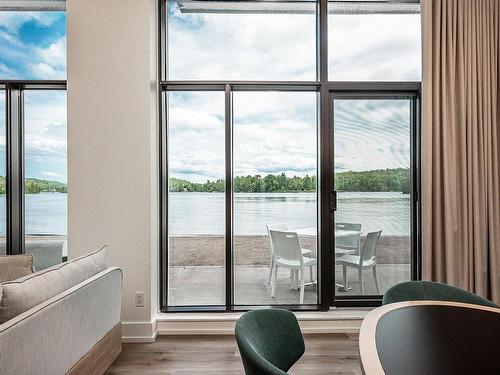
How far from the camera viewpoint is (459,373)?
36.1 inches

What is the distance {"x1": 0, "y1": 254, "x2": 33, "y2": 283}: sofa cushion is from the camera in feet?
6.95

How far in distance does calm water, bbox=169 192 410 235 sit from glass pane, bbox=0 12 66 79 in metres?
1.60

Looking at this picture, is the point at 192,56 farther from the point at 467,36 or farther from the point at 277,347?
the point at 277,347

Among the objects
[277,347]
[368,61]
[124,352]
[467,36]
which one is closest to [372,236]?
[368,61]

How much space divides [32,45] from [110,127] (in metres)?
1.17

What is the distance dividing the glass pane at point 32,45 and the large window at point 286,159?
976 millimetres

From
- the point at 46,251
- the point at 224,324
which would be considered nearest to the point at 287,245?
the point at 224,324

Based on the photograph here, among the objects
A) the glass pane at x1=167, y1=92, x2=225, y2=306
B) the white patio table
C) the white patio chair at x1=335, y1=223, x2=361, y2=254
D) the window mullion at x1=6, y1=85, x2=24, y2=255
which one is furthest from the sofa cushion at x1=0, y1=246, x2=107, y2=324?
the white patio chair at x1=335, y1=223, x2=361, y2=254

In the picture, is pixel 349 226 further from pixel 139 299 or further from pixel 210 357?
pixel 139 299

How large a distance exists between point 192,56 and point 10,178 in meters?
1.95

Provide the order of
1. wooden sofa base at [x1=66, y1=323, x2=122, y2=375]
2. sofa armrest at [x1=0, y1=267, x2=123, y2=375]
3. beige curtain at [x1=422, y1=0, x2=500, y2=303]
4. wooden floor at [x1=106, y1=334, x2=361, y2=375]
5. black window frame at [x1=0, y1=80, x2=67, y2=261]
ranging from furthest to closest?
black window frame at [x1=0, y1=80, x2=67, y2=261] < beige curtain at [x1=422, y1=0, x2=500, y2=303] < wooden floor at [x1=106, y1=334, x2=361, y2=375] < wooden sofa base at [x1=66, y1=323, x2=122, y2=375] < sofa armrest at [x1=0, y1=267, x2=123, y2=375]

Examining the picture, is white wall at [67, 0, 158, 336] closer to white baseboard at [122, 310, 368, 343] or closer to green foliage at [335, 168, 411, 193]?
white baseboard at [122, 310, 368, 343]

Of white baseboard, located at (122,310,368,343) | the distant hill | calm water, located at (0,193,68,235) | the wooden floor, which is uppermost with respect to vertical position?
the distant hill

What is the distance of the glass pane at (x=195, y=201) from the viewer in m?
2.96
